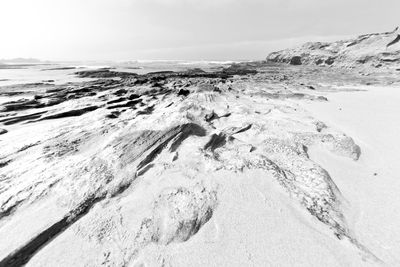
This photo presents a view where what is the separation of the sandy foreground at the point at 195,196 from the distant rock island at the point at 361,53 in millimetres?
50549

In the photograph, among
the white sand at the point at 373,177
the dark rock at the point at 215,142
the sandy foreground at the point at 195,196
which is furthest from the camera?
the dark rock at the point at 215,142

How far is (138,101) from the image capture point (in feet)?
50.1

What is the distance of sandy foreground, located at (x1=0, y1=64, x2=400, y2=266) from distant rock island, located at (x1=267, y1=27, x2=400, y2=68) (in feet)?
166

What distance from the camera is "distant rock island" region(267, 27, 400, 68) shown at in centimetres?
4700

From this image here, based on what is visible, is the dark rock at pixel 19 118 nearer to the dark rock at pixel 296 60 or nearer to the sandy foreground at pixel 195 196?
the sandy foreground at pixel 195 196

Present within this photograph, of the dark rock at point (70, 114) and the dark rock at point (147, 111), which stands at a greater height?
the dark rock at point (147, 111)

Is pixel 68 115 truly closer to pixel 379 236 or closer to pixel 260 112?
pixel 260 112

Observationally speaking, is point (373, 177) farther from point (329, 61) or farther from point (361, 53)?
point (329, 61)

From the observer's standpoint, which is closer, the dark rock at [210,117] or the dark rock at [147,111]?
the dark rock at [210,117]

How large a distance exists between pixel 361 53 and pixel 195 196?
67230 millimetres

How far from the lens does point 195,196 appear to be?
514 cm

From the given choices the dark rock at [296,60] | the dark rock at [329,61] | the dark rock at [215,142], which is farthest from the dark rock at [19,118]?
the dark rock at [296,60]

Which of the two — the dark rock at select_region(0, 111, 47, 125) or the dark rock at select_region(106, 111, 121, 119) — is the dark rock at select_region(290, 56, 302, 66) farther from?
the dark rock at select_region(0, 111, 47, 125)

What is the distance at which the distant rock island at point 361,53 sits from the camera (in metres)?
47.0
